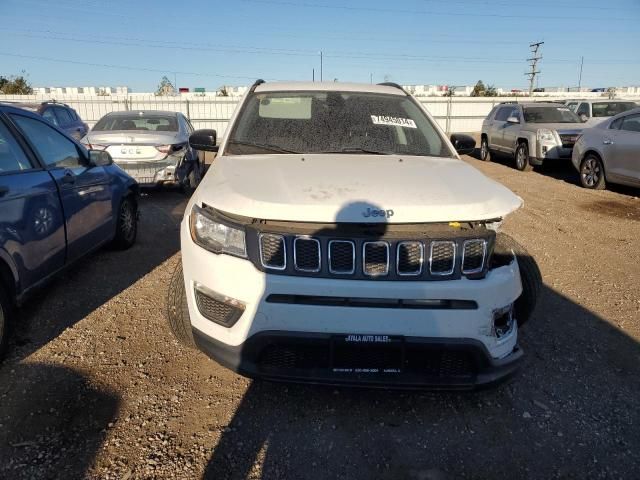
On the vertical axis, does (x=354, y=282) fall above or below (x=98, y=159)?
below

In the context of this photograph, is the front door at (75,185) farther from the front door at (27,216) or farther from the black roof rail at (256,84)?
the black roof rail at (256,84)

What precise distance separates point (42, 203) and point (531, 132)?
38.9 feet

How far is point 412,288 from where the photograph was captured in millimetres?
2334

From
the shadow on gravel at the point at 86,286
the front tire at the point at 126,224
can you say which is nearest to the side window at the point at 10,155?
the shadow on gravel at the point at 86,286

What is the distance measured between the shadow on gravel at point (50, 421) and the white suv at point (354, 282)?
684mm

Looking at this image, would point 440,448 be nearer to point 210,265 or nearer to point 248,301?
point 248,301

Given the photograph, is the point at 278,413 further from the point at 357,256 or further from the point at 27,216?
the point at 27,216

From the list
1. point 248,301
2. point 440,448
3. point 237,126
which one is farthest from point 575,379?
point 237,126

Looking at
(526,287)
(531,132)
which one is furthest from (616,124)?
(526,287)

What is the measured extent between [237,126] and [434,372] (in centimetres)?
246

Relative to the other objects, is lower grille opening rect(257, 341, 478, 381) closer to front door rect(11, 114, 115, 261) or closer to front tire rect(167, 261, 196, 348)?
front tire rect(167, 261, 196, 348)

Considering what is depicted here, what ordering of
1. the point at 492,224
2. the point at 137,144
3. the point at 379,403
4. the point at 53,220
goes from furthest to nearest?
the point at 137,144 < the point at 53,220 < the point at 379,403 < the point at 492,224

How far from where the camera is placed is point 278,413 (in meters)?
2.73

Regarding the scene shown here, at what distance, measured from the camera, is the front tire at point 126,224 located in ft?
17.7
